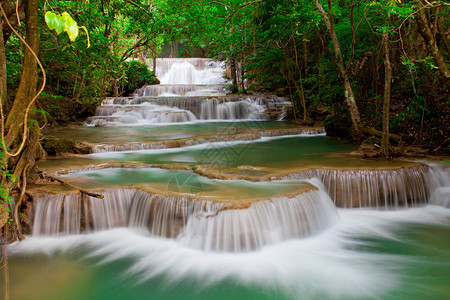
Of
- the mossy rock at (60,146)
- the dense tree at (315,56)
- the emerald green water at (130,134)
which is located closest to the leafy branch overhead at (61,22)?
the dense tree at (315,56)

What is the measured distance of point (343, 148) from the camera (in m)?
8.12

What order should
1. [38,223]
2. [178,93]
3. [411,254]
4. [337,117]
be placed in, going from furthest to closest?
[178,93]
[337,117]
[38,223]
[411,254]

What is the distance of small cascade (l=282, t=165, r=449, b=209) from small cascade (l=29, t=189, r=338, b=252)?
0.63 meters

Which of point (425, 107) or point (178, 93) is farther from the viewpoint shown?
point (178, 93)

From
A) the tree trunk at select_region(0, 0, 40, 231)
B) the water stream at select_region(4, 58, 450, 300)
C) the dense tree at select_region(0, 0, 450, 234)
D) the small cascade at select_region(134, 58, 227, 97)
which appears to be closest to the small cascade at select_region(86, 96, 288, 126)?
the dense tree at select_region(0, 0, 450, 234)

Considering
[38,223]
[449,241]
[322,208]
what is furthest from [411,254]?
[38,223]

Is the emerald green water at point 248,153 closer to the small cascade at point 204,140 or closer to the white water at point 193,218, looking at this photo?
the small cascade at point 204,140

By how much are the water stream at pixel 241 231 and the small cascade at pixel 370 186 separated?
0.7 inches

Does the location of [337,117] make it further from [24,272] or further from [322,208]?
[24,272]

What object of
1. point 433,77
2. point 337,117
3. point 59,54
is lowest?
point 337,117

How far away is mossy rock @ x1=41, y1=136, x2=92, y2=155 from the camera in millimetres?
7082

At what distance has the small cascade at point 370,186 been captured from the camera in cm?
543

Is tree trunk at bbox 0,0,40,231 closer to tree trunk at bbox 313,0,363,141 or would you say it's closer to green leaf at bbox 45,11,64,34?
green leaf at bbox 45,11,64,34

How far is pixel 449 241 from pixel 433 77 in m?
4.13
